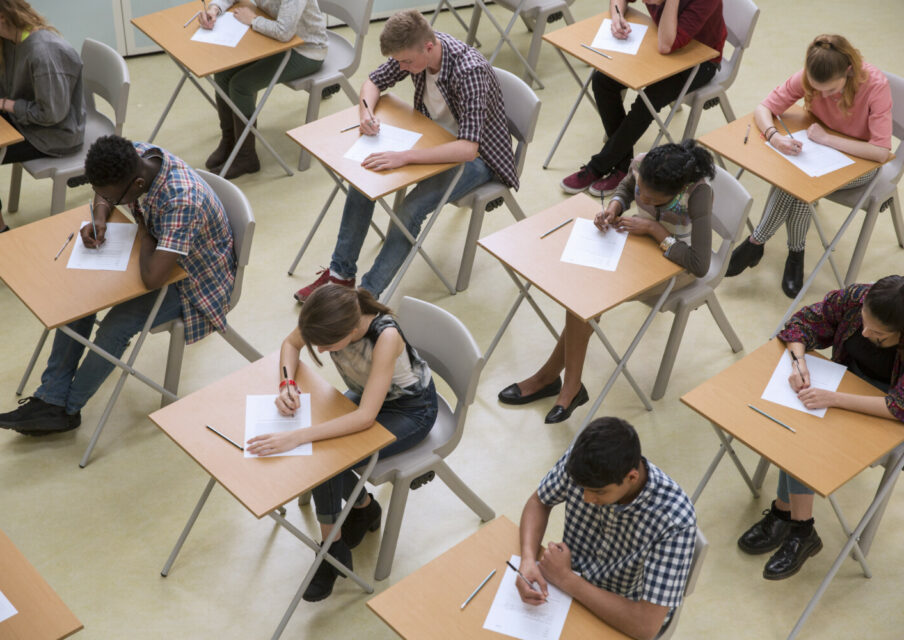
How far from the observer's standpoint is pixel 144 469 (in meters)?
4.02

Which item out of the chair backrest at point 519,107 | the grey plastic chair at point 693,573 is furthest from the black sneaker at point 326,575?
the chair backrest at point 519,107

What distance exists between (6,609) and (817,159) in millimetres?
3413

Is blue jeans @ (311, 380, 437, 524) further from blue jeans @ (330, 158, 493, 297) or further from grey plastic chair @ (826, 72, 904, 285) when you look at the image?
grey plastic chair @ (826, 72, 904, 285)

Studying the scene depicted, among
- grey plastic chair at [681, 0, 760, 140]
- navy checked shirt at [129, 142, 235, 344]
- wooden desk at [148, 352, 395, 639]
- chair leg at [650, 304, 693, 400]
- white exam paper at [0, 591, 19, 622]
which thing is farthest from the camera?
grey plastic chair at [681, 0, 760, 140]

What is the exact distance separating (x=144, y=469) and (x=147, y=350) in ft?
2.23

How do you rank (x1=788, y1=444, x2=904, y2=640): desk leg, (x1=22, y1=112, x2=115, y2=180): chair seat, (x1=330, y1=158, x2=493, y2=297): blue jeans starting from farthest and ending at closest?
(x1=22, y1=112, x2=115, y2=180): chair seat < (x1=330, y1=158, x2=493, y2=297): blue jeans < (x1=788, y1=444, x2=904, y2=640): desk leg

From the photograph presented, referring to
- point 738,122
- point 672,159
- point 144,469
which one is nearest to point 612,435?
point 672,159

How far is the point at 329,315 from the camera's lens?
10.1 ft

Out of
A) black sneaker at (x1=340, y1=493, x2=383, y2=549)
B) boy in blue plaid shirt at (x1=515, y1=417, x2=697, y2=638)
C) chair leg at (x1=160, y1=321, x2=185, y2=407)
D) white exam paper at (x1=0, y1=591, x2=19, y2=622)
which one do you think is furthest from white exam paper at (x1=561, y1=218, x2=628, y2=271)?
white exam paper at (x1=0, y1=591, x2=19, y2=622)

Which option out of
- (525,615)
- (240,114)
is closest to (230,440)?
(525,615)

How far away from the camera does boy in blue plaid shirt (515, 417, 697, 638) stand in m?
2.52

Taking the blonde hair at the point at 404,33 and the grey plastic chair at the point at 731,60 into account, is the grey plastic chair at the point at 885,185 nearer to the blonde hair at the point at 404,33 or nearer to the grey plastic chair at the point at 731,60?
the grey plastic chair at the point at 731,60

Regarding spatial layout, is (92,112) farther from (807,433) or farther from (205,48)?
(807,433)

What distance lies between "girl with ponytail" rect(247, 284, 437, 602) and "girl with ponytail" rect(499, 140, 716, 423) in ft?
2.84
